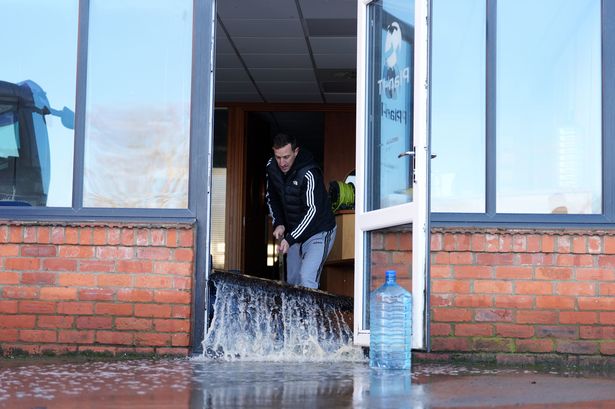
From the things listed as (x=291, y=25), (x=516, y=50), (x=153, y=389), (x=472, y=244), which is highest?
(x=291, y=25)

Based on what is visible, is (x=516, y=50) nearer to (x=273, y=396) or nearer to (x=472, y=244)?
(x=472, y=244)

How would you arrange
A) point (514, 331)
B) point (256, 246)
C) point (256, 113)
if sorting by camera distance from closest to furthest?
point (514, 331) → point (256, 113) → point (256, 246)

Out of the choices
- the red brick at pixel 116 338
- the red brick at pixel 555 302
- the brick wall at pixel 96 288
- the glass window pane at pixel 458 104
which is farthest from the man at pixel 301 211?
the red brick at pixel 555 302

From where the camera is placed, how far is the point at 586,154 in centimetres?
662

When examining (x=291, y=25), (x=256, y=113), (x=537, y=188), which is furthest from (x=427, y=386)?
(x=256, y=113)

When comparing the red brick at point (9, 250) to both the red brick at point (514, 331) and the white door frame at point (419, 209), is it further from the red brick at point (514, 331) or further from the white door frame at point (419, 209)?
the red brick at point (514, 331)

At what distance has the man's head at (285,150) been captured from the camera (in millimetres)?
7863

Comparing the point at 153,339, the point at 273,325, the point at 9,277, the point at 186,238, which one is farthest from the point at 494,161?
the point at 9,277

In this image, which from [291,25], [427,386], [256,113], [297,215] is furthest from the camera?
[256,113]

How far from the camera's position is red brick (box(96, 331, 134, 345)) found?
6.59 metres

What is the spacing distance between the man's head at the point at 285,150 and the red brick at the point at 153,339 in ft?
6.35

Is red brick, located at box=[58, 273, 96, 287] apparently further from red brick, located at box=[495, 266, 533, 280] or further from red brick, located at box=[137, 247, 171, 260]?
red brick, located at box=[495, 266, 533, 280]

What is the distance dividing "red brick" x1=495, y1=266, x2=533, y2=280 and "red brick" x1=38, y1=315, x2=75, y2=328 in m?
2.76

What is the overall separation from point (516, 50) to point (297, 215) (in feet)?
7.55
